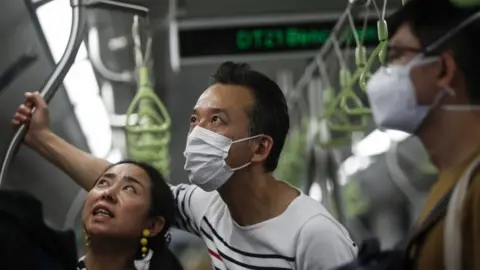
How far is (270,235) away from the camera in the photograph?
1043 mm

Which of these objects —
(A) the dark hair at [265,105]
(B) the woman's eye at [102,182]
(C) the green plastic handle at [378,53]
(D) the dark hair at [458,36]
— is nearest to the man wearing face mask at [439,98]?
(D) the dark hair at [458,36]

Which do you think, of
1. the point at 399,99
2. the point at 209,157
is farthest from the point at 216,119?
the point at 399,99

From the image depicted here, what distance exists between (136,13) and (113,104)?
164 mm

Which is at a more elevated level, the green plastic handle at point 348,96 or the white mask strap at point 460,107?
the white mask strap at point 460,107

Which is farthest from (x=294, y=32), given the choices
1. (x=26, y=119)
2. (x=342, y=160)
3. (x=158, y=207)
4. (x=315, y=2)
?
(x=26, y=119)

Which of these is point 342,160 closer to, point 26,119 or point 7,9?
point 26,119

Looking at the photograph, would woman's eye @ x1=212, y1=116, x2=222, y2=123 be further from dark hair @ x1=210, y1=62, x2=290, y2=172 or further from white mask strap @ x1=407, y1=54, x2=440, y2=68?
white mask strap @ x1=407, y1=54, x2=440, y2=68

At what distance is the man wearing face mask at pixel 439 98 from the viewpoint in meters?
0.87

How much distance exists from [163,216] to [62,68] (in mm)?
317

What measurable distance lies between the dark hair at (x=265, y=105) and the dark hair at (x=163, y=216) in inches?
7.0

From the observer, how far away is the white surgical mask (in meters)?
0.88

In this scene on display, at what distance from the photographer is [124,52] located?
127cm

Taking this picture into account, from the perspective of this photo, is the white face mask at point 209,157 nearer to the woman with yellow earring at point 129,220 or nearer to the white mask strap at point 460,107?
the woman with yellow earring at point 129,220

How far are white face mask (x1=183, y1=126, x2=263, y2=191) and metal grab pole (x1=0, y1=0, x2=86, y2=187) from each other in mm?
296
